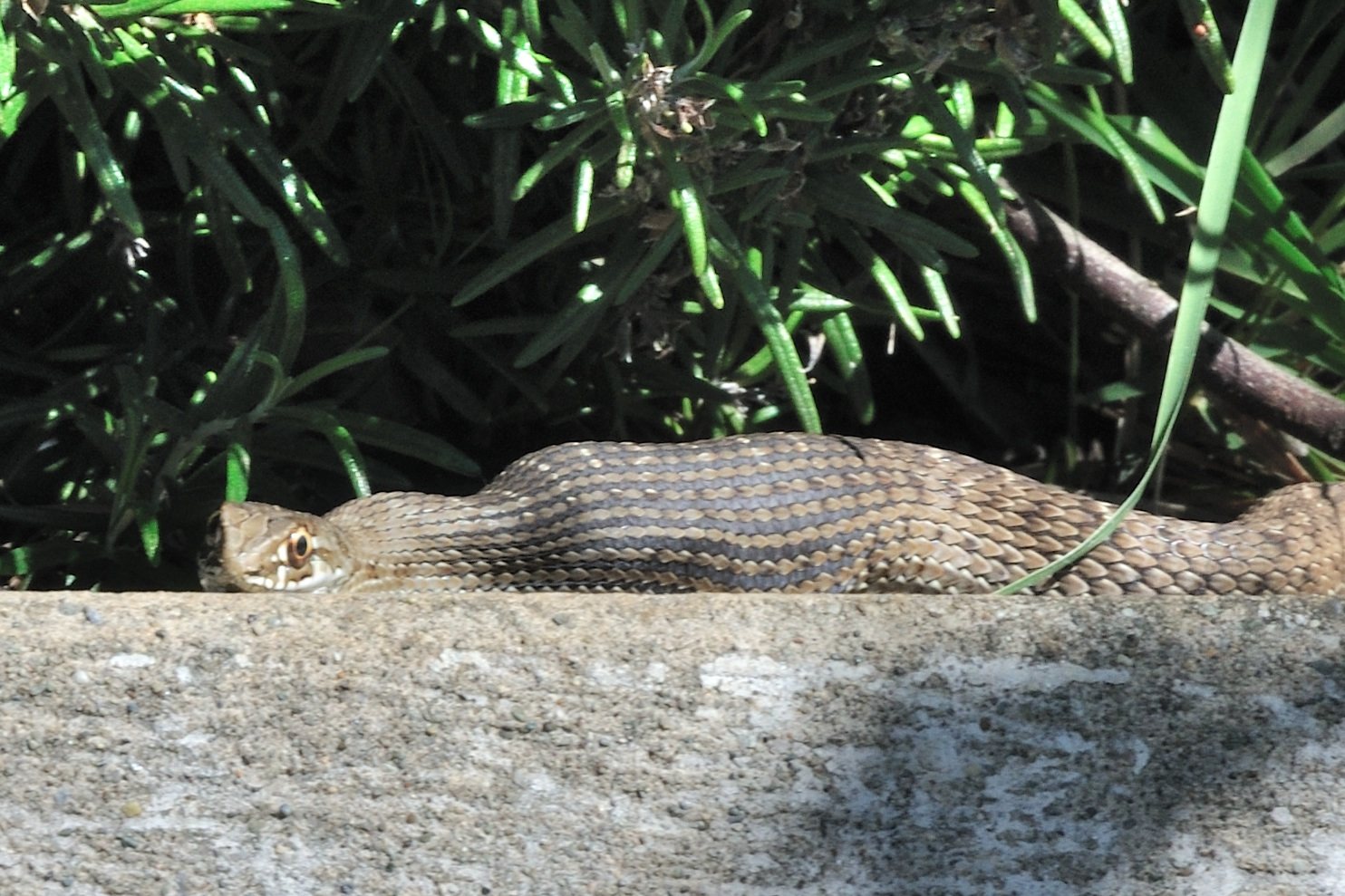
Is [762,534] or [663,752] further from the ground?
[663,752]

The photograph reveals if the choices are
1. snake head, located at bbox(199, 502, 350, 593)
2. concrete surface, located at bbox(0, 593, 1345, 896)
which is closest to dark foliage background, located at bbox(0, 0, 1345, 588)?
snake head, located at bbox(199, 502, 350, 593)

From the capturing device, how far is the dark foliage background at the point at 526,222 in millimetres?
2416

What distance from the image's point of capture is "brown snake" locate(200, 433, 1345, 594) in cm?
270

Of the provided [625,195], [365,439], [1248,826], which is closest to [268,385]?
[365,439]

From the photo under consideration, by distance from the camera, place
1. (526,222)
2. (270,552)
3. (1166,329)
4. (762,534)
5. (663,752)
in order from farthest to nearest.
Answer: (1166,329) < (526,222) < (762,534) < (270,552) < (663,752)

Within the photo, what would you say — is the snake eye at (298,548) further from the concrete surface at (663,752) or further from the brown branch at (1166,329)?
the brown branch at (1166,329)

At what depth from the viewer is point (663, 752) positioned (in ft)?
6.05

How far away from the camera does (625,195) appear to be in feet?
8.30

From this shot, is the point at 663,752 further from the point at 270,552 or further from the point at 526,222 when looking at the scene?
the point at 526,222

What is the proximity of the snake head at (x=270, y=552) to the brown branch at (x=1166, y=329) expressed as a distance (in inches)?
60.8

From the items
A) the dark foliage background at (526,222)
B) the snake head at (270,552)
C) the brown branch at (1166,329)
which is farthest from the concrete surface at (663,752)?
the brown branch at (1166,329)

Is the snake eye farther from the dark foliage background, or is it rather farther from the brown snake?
the dark foliage background

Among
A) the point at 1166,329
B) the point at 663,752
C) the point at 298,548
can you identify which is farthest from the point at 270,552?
the point at 1166,329

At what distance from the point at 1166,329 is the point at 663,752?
5.94 ft
